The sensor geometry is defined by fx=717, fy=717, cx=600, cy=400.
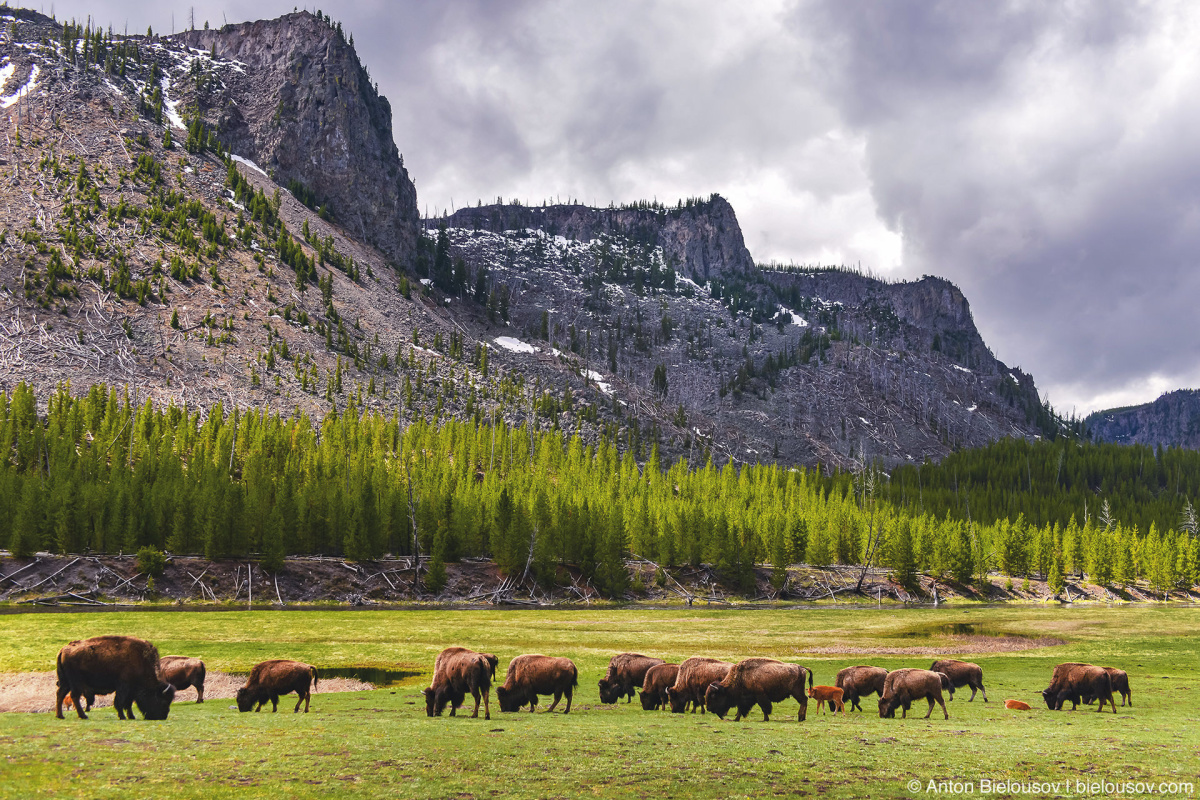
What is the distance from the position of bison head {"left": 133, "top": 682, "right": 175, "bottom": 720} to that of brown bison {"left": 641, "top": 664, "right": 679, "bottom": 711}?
15.1 m

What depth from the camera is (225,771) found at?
45.1 feet

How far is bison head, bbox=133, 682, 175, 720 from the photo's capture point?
20125mm

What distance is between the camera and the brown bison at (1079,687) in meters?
26.0

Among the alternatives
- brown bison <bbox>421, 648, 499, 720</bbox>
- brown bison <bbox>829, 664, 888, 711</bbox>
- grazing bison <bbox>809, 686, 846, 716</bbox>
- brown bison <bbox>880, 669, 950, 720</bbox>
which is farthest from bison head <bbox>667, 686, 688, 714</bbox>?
brown bison <bbox>880, 669, 950, 720</bbox>

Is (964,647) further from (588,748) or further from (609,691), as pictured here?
(588,748)

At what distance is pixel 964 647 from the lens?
49562 millimetres

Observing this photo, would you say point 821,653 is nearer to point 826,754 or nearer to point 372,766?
point 826,754

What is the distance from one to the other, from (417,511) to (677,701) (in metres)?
85.5

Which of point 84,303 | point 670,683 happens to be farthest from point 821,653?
point 84,303

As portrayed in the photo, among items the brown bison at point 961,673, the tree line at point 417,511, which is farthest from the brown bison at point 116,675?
the tree line at point 417,511

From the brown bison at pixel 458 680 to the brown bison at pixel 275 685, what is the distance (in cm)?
476

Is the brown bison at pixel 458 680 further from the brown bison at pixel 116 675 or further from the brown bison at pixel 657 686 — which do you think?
the brown bison at pixel 116 675

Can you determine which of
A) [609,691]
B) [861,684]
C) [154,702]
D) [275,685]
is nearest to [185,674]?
[275,685]

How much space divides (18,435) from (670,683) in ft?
409
